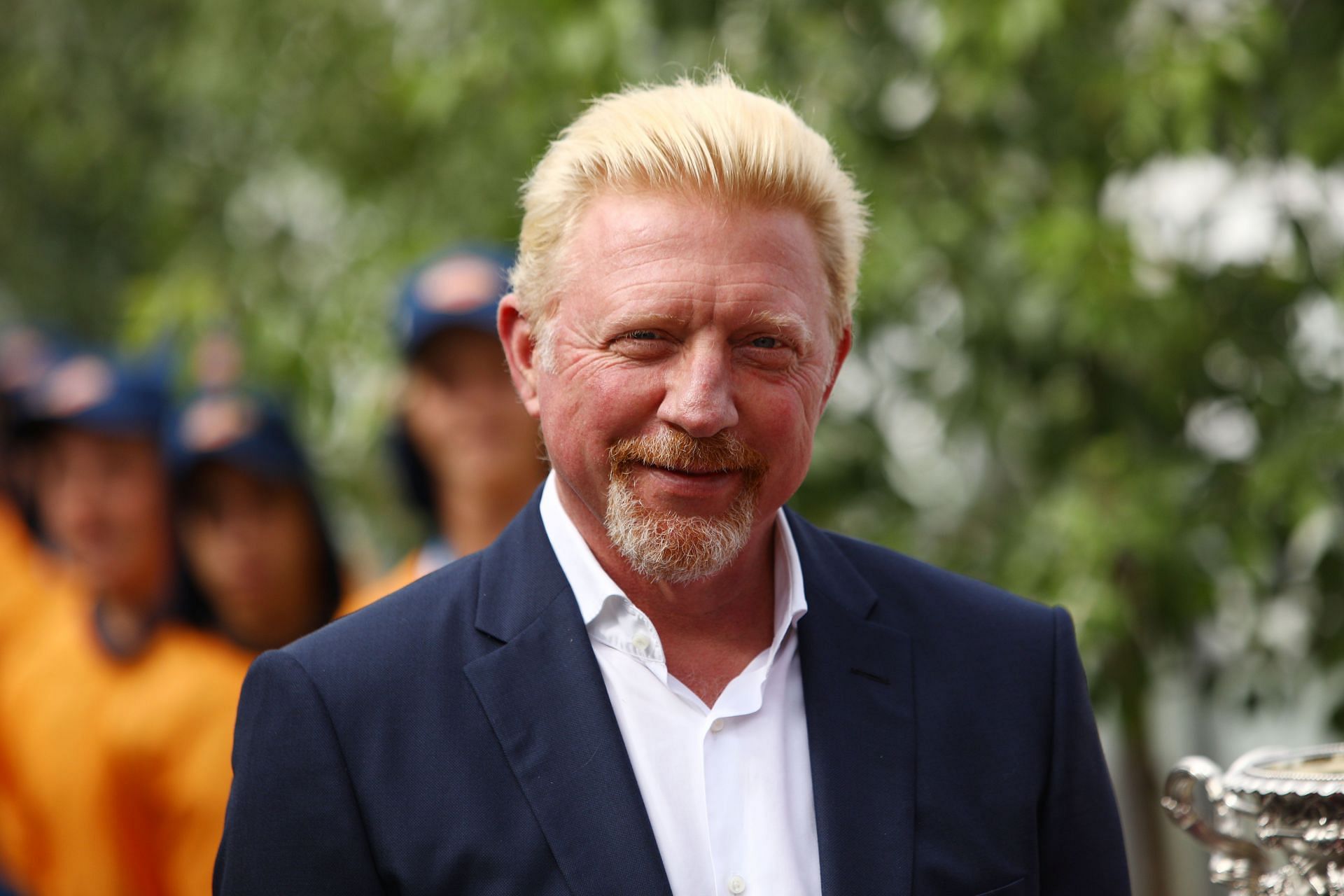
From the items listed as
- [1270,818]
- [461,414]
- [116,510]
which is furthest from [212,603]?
[1270,818]

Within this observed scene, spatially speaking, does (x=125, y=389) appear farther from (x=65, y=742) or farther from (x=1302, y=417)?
(x=1302, y=417)

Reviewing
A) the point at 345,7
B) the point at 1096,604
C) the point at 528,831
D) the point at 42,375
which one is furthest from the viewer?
the point at 42,375

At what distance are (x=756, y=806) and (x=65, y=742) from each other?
294 cm

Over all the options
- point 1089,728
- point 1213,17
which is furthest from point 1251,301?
point 1089,728

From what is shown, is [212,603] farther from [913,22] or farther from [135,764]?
[913,22]

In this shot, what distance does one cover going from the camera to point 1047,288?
3.41 metres

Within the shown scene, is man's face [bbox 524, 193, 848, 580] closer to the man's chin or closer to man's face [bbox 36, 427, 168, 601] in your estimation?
the man's chin

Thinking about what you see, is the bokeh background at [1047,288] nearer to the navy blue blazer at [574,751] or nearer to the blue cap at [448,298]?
the blue cap at [448,298]

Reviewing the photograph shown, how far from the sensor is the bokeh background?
335 centimetres

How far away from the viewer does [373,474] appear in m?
5.26

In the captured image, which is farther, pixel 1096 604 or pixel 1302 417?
pixel 1302 417

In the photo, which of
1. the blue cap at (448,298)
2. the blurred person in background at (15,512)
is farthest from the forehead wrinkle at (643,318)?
the blurred person in background at (15,512)

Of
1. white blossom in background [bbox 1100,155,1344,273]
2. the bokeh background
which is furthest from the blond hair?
white blossom in background [bbox 1100,155,1344,273]

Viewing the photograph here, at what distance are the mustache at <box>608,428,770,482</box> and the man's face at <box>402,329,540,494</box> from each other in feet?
5.41
